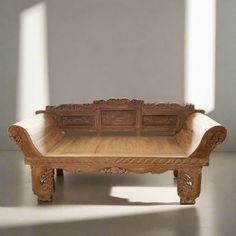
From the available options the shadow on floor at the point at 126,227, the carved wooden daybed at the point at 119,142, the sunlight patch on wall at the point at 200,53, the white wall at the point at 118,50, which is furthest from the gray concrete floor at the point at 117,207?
the white wall at the point at 118,50

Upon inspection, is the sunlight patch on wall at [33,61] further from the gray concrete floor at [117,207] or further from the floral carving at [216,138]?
the floral carving at [216,138]

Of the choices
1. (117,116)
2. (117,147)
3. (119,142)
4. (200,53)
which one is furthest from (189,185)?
(200,53)

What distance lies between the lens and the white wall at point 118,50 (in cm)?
454

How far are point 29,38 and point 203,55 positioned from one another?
2169 mm

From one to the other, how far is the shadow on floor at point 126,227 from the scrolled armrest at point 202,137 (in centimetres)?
48

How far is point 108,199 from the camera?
3.09 metres

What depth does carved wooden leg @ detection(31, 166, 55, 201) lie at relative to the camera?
2.95 m

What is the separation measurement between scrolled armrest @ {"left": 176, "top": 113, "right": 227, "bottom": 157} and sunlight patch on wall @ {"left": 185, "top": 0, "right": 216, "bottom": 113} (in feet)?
4.13

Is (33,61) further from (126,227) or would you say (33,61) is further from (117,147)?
(126,227)

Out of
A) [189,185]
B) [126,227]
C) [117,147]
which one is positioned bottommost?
[126,227]

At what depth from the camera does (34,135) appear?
118 inches

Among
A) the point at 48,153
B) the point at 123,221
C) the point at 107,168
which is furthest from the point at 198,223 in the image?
the point at 48,153

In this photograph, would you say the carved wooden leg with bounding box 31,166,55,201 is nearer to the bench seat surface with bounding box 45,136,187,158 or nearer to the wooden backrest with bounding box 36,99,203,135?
the bench seat surface with bounding box 45,136,187,158

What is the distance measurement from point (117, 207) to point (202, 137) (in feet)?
2.79
